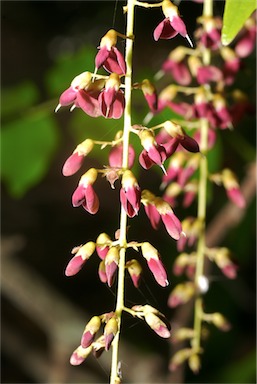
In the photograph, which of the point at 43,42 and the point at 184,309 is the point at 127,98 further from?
the point at 43,42

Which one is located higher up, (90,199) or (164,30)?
(164,30)

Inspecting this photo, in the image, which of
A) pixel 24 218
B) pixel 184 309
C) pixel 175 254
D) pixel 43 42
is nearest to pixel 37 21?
pixel 43 42

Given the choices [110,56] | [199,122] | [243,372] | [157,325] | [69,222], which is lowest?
[243,372]

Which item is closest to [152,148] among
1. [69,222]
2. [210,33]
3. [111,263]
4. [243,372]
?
[111,263]

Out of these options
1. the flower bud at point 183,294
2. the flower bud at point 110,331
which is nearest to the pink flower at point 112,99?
the flower bud at point 110,331

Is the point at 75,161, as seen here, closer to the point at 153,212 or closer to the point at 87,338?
the point at 153,212

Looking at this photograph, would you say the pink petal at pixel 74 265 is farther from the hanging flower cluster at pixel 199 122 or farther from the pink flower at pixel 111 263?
the hanging flower cluster at pixel 199 122
